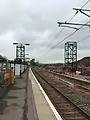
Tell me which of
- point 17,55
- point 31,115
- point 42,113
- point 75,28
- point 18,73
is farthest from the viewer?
point 17,55

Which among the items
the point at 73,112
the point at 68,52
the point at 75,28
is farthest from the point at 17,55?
the point at 73,112

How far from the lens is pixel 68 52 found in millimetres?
96750

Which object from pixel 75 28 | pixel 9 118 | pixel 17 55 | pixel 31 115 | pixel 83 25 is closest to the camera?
pixel 9 118

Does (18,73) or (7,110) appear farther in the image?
(18,73)

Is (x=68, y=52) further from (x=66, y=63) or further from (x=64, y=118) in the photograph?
(x=64, y=118)

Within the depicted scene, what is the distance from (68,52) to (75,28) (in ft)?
238

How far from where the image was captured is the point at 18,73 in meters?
52.2

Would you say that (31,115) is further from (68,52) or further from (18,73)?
(68,52)

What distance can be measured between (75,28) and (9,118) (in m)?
14.6

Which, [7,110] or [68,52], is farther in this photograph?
[68,52]

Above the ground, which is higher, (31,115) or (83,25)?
(83,25)

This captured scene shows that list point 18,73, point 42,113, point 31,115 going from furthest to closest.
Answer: point 18,73, point 42,113, point 31,115

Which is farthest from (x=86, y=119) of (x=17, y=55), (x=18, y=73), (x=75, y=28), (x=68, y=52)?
(x=68, y=52)

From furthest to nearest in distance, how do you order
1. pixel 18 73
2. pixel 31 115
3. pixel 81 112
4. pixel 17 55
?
pixel 17 55 → pixel 18 73 → pixel 81 112 → pixel 31 115
